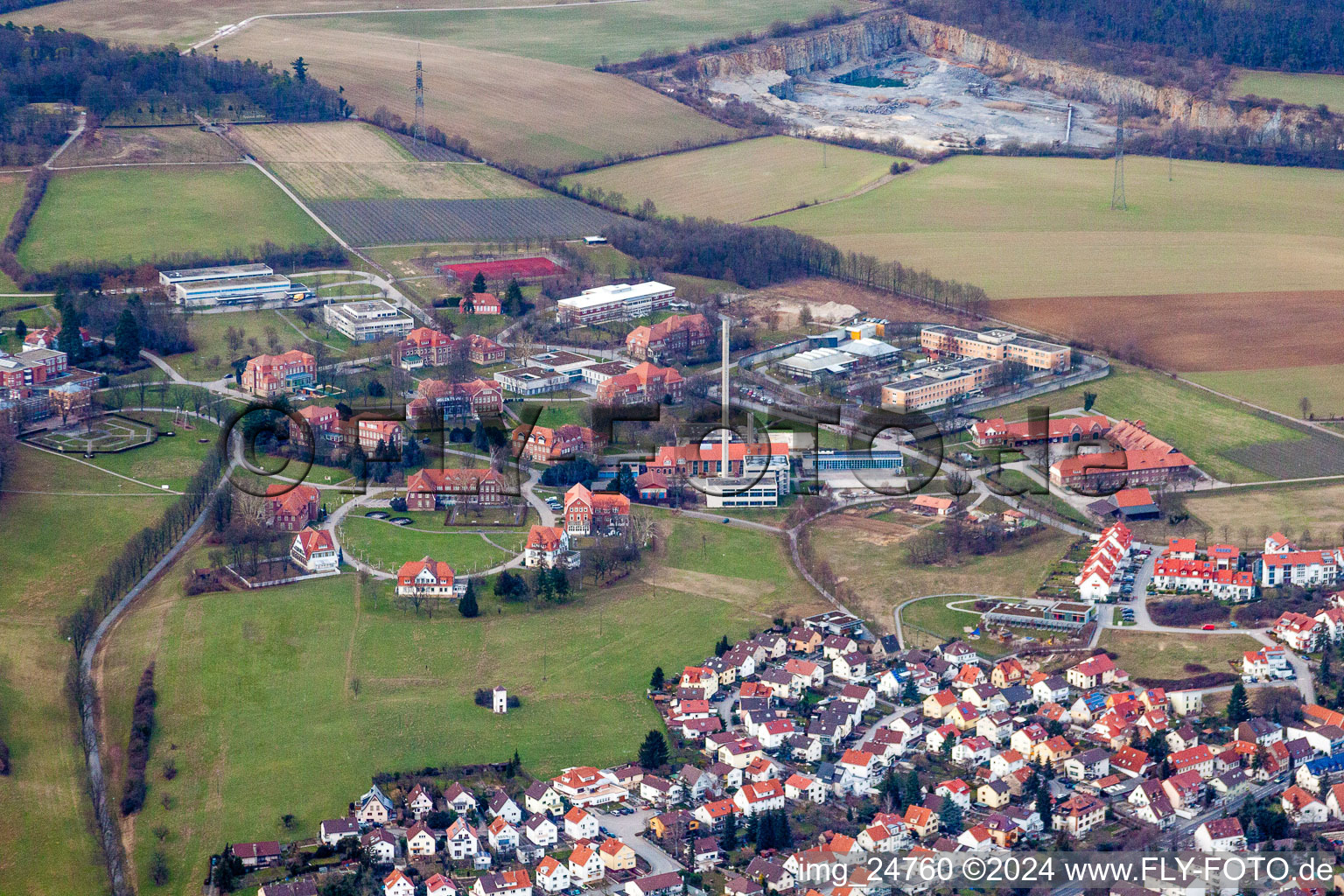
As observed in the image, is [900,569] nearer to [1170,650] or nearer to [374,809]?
[1170,650]

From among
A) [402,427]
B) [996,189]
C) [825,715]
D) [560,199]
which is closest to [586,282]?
[560,199]

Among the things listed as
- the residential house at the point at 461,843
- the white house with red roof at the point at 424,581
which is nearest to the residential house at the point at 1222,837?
the residential house at the point at 461,843

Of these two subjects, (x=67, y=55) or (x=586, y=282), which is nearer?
(x=586, y=282)

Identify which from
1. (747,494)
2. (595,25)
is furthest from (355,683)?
(595,25)

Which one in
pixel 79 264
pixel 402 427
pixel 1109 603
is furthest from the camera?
pixel 79 264

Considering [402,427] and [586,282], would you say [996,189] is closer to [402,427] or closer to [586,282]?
[586,282]

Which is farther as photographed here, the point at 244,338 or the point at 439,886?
the point at 244,338

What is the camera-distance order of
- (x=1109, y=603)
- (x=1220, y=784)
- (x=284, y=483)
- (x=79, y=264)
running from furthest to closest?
(x=79, y=264) → (x=284, y=483) → (x=1109, y=603) → (x=1220, y=784)
